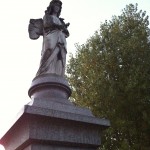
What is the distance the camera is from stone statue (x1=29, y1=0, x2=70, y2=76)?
24.3ft

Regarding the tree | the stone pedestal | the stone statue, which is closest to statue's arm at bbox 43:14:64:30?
the stone statue

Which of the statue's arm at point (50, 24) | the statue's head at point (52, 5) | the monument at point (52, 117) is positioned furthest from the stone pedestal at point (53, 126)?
the statue's head at point (52, 5)

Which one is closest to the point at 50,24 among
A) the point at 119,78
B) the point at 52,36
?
the point at 52,36

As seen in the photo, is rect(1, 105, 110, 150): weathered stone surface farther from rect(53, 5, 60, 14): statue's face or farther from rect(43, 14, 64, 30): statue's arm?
rect(53, 5, 60, 14): statue's face

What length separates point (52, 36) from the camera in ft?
25.2

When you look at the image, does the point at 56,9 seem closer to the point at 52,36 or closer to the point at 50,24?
the point at 50,24

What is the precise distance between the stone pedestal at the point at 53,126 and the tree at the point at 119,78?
361 inches

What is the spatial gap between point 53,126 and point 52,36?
2565 mm

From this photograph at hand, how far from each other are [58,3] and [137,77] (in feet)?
31.6

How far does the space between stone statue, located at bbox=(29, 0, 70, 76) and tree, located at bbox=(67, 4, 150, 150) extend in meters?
8.70

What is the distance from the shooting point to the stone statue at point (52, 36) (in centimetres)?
742

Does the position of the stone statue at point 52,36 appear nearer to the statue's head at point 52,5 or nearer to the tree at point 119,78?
the statue's head at point 52,5

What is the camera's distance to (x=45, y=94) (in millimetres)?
6797

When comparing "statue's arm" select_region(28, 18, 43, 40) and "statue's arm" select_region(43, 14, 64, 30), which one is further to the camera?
"statue's arm" select_region(28, 18, 43, 40)
